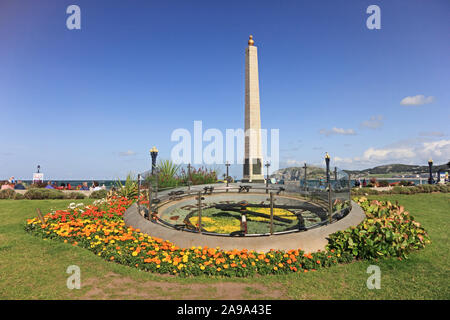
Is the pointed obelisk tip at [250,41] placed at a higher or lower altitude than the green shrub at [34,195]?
higher

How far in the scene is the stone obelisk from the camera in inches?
811

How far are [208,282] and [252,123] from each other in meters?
17.0

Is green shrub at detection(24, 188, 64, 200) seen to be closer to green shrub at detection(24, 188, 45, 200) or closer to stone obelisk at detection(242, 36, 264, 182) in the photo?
green shrub at detection(24, 188, 45, 200)

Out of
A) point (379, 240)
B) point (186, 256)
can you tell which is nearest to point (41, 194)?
point (186, 256)

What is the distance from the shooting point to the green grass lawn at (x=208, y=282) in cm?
434

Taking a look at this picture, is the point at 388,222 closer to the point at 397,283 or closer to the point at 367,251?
the point at 367,251

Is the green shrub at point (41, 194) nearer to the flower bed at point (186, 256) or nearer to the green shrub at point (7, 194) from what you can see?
the green shrub at point (7, 194)

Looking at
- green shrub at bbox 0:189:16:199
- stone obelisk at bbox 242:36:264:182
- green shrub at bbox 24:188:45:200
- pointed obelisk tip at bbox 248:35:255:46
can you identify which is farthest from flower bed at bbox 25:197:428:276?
pointed obelisk tip at bbox 248:35:255:46

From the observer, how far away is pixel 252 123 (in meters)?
20.6

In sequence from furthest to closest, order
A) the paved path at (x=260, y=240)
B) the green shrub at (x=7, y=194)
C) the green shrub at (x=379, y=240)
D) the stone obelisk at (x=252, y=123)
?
1. the stone obelisk at (x=252, y=123)
2. the green shrub at (x=7, y=194)
3. the paved path at (x=260, y=240)
4. the green shrub at (x=379, y=240)

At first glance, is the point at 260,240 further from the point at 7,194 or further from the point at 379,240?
the point at 7,194

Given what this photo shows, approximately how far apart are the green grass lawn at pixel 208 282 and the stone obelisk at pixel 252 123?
Answer: 14672 mm

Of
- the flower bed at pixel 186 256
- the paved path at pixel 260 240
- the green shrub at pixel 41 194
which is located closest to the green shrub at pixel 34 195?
the green shrub at pixel 41 194

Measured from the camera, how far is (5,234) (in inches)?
331
